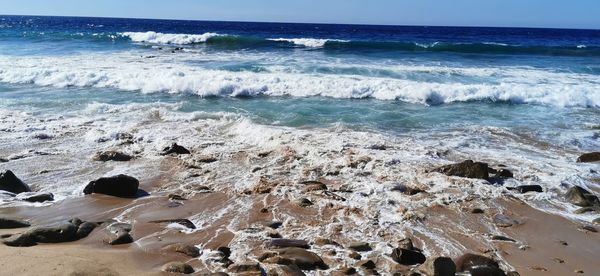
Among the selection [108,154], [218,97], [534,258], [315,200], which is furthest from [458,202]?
[218,97]

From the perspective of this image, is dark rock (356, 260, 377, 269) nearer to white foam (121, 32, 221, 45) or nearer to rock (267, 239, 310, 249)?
rock (267, 239, 310, 249)

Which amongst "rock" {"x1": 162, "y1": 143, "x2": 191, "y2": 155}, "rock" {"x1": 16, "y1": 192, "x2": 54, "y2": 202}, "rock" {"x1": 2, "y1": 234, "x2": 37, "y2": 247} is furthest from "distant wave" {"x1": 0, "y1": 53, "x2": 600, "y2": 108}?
"rock" {"x1": 2, "y1": 234, "x2": 37, "y2": 247}

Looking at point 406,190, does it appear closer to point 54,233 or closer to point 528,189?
point 528,189

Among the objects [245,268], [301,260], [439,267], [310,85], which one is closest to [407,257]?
[439,267]

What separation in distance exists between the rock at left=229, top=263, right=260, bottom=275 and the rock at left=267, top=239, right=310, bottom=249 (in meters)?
0.52

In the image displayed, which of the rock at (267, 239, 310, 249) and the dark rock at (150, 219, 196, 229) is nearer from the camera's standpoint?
the rock at (267, 239, 310, 249)

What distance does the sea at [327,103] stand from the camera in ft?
30.5

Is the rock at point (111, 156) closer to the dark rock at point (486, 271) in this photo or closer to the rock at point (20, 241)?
the rock at point (20, 241)

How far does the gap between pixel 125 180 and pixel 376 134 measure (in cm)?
536

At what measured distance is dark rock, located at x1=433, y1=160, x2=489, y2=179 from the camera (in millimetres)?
7562

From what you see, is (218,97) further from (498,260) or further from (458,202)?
(498,260)

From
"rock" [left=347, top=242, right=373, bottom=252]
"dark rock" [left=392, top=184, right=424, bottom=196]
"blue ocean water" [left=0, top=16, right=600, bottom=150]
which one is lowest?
"rock" [left=347, top=242, right=373, bottom=252]

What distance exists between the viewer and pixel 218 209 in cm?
636

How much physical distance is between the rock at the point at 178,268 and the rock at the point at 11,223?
2.11m
